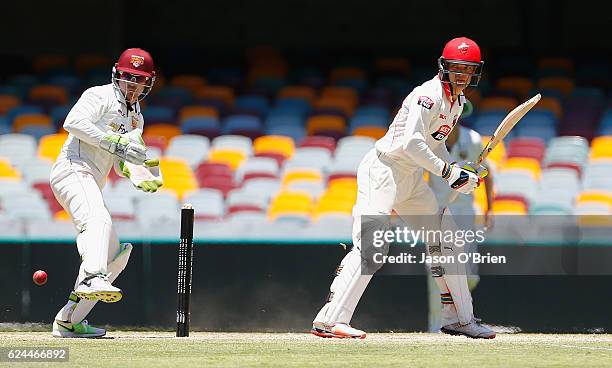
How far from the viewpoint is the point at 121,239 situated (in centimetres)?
918

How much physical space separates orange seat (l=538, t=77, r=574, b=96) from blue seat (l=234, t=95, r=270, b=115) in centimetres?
288

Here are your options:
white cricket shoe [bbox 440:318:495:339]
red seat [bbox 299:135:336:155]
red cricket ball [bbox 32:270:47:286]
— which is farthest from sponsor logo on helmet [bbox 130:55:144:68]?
red seat [bbox 299:135:336:155]

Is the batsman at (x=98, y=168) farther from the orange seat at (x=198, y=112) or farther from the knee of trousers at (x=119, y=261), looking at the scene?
the orange seat at (x=198, y=112)

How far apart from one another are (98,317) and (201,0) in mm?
5971

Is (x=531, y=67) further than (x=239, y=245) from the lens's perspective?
Yes

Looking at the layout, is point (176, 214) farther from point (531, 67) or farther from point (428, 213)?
point (531, 67)

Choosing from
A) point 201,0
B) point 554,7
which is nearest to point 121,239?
point 201,0

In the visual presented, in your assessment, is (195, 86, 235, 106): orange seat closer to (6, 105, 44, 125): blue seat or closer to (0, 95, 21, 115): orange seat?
(6, 105, 44, 125): blue seat

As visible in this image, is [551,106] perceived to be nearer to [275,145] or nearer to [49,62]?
[275,145]

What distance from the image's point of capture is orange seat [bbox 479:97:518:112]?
1280 cm

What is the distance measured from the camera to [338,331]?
7625 millimetres

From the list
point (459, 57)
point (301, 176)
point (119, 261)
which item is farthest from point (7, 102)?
point (459, 57)

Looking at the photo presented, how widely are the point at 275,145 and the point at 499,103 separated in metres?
2.38

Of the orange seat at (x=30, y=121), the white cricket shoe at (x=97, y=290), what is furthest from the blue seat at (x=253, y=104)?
the white cricket shoe at (x=97, y=290)
